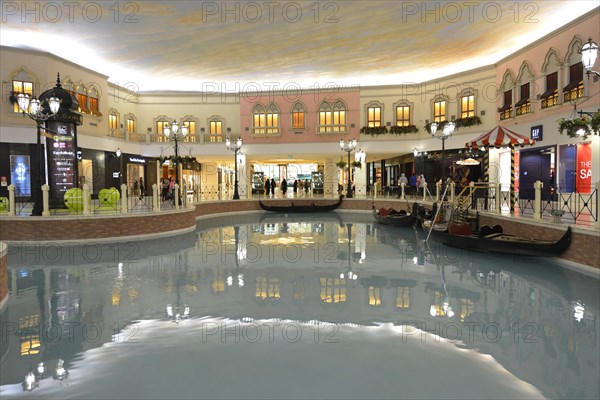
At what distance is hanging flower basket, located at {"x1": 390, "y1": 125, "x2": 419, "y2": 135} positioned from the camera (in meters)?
25.4

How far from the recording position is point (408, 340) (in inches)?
188

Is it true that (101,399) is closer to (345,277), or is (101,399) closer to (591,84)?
(345,277)

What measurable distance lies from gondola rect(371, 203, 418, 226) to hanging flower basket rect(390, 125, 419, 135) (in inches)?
380

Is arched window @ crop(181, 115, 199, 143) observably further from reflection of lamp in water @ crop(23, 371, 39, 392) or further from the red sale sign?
reflection of lamp in water @ crop(23, 371, 39, 392)

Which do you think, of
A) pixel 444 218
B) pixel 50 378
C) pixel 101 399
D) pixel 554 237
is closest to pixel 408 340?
pixel 101 399

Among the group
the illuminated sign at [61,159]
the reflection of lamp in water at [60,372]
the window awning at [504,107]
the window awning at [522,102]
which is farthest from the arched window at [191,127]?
the reflection of lamp in water at [60,372]

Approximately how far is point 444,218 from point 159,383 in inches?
439

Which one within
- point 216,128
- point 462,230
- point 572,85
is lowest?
point 462,230

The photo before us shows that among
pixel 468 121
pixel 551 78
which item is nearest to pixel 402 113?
pixel 468 121

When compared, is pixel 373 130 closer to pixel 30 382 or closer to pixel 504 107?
pixel 504 107

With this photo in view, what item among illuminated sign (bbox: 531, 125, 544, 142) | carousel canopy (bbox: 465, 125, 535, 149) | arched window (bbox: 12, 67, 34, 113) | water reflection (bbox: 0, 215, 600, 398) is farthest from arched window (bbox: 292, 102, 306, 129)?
water reflection (bbox: 0, 215, 600, 398)

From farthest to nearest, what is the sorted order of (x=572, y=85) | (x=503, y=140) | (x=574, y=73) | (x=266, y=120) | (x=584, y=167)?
(x=266, y=120)
(x=574, y=73)
(x=572, y=85)
(x=584, y=167)
(x=503, y=140)

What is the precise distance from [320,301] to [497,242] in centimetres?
528

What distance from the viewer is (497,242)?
950 centimetres
